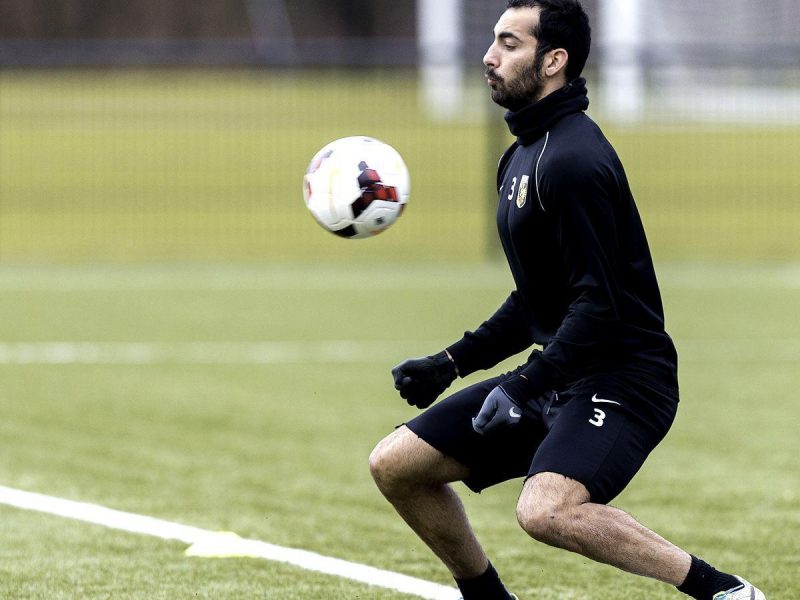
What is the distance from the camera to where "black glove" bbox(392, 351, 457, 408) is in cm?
506

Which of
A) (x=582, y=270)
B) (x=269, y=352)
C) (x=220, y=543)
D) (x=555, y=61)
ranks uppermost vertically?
(x=555, y=61)

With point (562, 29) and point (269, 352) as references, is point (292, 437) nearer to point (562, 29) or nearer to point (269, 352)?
point (269, 352)

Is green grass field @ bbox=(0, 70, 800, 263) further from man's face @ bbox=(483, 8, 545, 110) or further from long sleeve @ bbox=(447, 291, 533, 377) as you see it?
man's face @ bbox=(483, 8, 545, 110)

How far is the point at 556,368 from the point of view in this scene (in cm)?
460

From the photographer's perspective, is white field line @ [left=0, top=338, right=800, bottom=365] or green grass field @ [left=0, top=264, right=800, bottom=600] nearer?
green grass field @ [left=0, top=264, right=800, bottom=600]

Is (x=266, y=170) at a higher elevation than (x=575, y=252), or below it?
below

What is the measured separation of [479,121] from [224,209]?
236 inches

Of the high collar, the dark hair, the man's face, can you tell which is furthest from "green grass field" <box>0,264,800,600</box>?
the dark hair

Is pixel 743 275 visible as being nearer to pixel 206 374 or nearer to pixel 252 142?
pixel 206 374

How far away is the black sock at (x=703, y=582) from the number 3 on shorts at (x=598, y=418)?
1.71ft

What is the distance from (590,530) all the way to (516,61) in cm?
154

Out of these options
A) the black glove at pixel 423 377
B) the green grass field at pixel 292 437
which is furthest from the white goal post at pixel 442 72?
the black glove at pixel 423 377

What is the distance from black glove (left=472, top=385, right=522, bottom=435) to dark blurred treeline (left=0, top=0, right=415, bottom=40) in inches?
1273

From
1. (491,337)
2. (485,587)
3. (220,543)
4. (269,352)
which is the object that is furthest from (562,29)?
(269,352)
